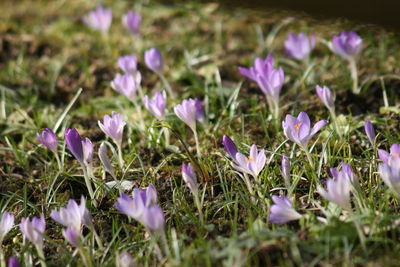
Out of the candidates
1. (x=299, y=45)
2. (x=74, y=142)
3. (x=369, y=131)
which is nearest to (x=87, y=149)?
(x=74, y=142)

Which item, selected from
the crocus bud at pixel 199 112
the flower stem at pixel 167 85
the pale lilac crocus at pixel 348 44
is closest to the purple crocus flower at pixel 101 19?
the flower stem at pixel 167 85

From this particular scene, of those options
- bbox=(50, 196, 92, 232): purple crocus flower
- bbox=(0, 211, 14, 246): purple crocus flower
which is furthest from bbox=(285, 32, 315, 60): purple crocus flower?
bbox=(0, 211, 14, 246): purple crocus flower

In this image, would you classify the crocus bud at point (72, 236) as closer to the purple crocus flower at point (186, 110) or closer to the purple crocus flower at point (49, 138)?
the purple crocus flower at point (49, 138)

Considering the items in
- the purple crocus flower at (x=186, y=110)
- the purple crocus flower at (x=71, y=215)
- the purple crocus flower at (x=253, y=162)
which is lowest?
the purple crocus flower at (x=71, y=215)

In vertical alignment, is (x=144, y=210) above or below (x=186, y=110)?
below

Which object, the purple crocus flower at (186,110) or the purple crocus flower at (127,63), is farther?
the purple crocus flower at (127,63)

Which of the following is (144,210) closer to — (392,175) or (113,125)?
(113,125)

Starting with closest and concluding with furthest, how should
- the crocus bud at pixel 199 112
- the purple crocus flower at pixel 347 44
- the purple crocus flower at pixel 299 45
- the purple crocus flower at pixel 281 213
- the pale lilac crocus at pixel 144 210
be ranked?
the pale lilac crocus at pixel 144 210
the purple crocus flower at pixel 281 213
the crocus bud at pixel 199 112
the purple crocus flower at pixel 347 44
the purple crocus flower at pixel 299 45
